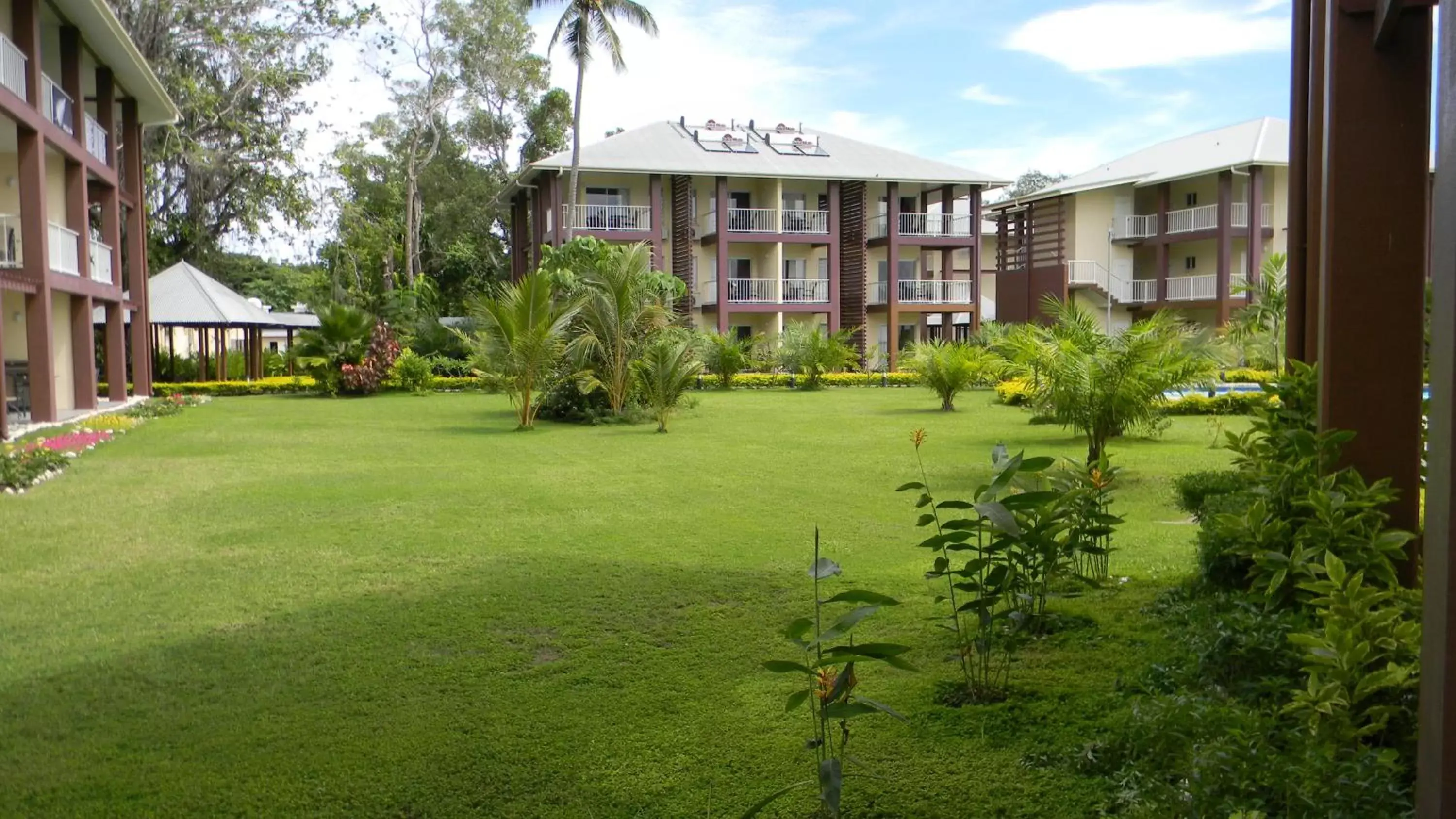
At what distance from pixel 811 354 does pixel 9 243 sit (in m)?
17.5

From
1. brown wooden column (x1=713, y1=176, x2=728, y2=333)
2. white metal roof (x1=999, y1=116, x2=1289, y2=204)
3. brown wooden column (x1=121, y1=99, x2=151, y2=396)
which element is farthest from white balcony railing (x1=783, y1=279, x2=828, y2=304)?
brown wooden column (x1=121, y1=99, x2=151, y2=396)

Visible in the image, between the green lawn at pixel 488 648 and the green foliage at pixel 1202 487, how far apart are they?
40 cm

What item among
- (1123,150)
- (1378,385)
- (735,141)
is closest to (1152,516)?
(1378,385)

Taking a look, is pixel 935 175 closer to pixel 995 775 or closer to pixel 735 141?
pixel 735 141

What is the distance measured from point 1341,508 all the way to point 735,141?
34.9 metres

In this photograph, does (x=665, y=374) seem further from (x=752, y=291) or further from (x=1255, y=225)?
(x=1255, y=225)

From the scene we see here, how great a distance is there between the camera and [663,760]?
3.82 metres

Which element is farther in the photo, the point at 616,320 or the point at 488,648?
the point at 616,320

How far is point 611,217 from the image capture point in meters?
34.4

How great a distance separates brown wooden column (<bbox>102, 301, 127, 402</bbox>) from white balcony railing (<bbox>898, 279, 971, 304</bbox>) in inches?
886

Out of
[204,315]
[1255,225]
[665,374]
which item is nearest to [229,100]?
[204,315]

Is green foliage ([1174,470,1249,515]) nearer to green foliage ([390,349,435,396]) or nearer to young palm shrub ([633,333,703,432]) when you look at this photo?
young palm shrub ([633,333,703,432])

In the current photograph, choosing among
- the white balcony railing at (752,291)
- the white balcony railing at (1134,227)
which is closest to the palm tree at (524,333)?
the white balcony railing at (752,291)

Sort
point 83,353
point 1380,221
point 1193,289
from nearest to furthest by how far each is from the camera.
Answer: point 1380,221
point 83,353
point 1193,289
